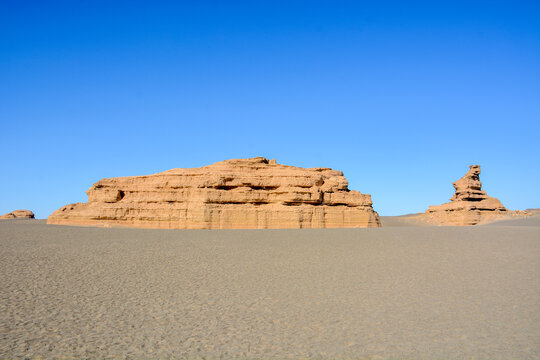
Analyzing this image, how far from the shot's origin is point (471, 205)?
44.2 meters

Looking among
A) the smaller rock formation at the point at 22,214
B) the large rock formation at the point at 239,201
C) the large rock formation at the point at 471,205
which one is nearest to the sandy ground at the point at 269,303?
the large rock formation at the point at 239,201

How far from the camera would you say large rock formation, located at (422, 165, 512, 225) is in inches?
1730

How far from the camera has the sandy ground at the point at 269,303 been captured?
595 centimetres

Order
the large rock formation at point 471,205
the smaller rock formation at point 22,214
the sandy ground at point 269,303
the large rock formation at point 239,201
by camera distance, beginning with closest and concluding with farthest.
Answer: the sandy ground at point 269,303 → the large rock formation at point 239,201 → the large rock formation at point 471,205 → the smaller rock formation at point 22,214

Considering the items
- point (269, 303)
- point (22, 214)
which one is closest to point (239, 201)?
point (269, 303)

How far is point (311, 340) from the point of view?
625cm

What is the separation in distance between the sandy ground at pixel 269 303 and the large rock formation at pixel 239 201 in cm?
1387

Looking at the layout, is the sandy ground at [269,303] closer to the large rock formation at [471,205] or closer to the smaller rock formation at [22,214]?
the large rock formation at [471,205]

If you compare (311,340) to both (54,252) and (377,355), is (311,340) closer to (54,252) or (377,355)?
(377,355)

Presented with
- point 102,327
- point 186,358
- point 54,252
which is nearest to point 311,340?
point 186,358

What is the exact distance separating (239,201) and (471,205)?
28.4m

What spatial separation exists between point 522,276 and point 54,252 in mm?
→ 14858

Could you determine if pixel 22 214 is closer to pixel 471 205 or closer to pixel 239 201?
pixel 239 201

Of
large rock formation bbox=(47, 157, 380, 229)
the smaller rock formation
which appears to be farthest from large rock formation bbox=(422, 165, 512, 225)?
the smaller rock formation
